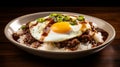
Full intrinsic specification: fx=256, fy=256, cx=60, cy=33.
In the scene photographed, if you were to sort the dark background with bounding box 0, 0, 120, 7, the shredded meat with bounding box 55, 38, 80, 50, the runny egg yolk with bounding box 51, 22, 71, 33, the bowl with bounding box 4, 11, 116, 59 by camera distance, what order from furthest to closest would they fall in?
the dark background with bounding box 0, 0, 120, 7
the runny egg yolk with bounding box 51, 22, 71, 33
the shredded meat with bounding box 55, 38, 80, 50
the bowl with bounding box 4, 11, 116, 59

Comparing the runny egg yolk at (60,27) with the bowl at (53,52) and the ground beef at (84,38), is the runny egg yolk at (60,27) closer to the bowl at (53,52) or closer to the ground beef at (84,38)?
the ground beef at (84,38)

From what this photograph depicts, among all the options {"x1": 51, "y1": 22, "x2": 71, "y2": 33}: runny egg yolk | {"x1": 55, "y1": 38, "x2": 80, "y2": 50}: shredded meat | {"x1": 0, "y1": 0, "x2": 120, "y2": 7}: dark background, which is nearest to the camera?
{"x1": 55, "y1": 38, "x2": 80, "y2": 50}: shredded meat

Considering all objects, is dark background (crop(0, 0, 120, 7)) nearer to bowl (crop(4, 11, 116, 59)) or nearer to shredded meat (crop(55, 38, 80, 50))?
bowl (crop(4, 11, 116, 59))

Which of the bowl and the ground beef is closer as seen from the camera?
the bowl

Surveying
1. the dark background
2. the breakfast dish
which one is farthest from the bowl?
the dark background

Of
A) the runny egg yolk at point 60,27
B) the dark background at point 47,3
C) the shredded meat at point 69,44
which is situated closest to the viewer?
the shredded meat at point 69,44

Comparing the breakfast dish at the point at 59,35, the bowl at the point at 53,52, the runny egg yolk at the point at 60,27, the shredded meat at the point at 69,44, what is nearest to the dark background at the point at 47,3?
the bowl at the point at 53,52

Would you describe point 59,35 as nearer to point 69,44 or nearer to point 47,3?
point 69,44

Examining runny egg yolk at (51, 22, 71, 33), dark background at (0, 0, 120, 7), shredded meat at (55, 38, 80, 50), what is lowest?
shredded meat at (55, 38, 80, 50)

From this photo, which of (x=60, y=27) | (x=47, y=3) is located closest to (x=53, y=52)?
(x=60, y=27)
